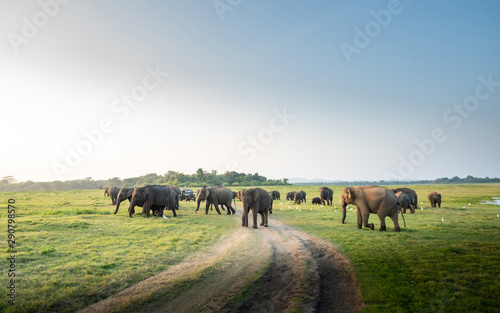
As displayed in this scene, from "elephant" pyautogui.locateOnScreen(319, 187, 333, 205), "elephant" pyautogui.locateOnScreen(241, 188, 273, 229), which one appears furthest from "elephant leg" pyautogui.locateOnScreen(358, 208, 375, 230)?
"elephant" pyautogui.locateOnScreen(319, 187, 333, 205)

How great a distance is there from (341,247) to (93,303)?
940 cm

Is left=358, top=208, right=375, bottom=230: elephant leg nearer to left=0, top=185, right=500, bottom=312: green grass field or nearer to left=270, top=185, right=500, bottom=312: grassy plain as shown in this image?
left=0, top=185, right=500, bottom=312: green grass field

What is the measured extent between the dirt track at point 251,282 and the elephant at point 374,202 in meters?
5.67

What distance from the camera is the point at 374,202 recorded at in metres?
15.9

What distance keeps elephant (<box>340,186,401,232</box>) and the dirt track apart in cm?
567

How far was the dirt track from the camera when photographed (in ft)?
20.5

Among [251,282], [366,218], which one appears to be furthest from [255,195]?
[251,282]

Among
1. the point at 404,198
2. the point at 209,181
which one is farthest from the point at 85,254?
the point at 209,181

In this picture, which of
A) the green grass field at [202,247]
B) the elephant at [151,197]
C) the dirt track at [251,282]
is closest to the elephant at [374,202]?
the green grass field at [202,247]

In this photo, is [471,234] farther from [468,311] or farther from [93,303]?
[93,303]

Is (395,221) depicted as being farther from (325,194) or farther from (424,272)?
(325,194)

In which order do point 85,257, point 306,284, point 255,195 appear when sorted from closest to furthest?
point 306,284, point 85,257, point 255,195

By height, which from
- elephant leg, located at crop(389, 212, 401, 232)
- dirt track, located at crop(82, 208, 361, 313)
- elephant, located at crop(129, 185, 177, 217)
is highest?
elephant, located at crop(129, 185, 177, 217)

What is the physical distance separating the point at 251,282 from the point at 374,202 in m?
11.0
